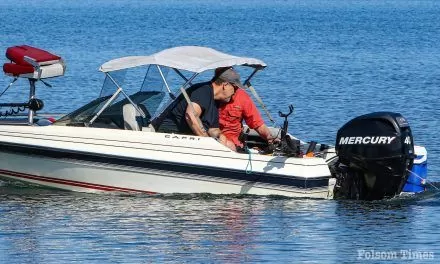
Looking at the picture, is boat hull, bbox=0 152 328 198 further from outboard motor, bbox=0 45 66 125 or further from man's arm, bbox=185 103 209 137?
outboard motor, bbox=0 45 66 125

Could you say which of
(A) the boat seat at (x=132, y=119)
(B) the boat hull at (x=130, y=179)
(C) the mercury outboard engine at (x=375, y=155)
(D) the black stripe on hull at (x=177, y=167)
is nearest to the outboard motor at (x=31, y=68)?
(D) the black stripe on hull at (x=177, y=167)

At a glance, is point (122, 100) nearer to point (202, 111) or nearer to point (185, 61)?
point (185, 61)

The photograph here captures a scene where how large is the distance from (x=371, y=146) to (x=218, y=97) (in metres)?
1.91

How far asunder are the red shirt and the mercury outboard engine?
115 centimetres

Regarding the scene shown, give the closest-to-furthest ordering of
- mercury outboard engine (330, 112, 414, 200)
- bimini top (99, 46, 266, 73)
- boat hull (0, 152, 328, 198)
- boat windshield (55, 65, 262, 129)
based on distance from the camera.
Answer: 1. mercury outboard engine (330, 112, 414, 200)
2. boat hull (0, 152, 328, 198)
3. bimini top (99, 46, 266, 73)
4. boat windshield (55, 65, 262, 129)

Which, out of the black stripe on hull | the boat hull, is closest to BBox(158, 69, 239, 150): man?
the black stripe on hull

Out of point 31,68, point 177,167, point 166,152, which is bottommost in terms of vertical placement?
point 177,167

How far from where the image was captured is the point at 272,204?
1389 centimetres

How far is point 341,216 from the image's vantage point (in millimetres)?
13398

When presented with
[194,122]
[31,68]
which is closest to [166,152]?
[194,122]

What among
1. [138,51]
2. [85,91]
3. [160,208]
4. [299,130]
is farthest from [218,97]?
[138,51]

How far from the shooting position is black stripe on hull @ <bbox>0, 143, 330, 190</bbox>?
45.5 feet

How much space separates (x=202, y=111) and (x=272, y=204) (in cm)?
137

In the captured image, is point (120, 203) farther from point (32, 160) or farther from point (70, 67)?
point (70, 67)
